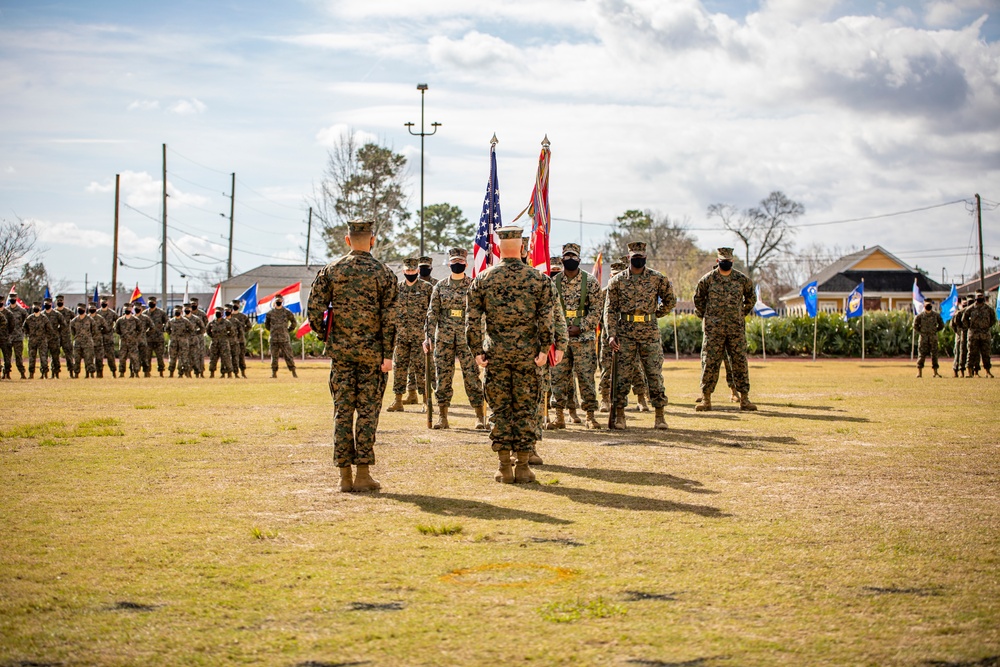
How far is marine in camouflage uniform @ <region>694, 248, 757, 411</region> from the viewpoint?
653 inches

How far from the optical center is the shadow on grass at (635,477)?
9.07 m

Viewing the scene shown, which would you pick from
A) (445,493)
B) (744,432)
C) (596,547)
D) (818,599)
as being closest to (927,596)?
(818,599)

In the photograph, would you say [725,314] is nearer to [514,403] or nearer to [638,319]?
[638,319]

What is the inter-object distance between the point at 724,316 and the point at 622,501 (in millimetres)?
8846

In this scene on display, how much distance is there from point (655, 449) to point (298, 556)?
6.30 meters

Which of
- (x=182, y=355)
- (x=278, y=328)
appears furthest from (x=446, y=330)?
(x=182, y=355)

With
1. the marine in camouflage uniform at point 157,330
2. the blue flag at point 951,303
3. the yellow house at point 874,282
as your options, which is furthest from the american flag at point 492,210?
the yellow house at point 874,282

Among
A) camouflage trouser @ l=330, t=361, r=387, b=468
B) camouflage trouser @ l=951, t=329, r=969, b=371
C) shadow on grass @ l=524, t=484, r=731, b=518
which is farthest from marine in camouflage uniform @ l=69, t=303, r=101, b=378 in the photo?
camouflage trouser @ l=951, t=329, r=969, b=371

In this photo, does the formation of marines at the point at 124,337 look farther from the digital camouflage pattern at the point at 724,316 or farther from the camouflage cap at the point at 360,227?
the camouflage cap at the point at 360,227

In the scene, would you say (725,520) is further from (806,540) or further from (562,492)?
A: (562,492)

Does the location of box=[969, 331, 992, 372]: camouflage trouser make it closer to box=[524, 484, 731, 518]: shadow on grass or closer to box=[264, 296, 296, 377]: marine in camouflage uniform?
box=[264, 296, 296, 377]: marine in camouflage uniform

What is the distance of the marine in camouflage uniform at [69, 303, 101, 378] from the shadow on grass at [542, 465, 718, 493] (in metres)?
25.3

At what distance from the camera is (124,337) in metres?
32.2

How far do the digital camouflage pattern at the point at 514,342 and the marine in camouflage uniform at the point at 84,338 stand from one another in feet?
84.1
